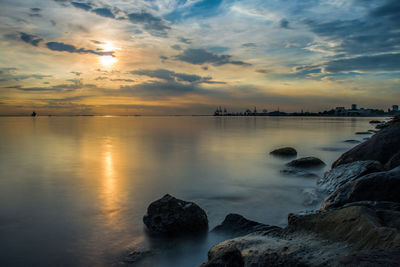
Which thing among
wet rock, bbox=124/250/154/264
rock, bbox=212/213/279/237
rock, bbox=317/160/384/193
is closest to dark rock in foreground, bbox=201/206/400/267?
rock, bbox=212/213/279/237

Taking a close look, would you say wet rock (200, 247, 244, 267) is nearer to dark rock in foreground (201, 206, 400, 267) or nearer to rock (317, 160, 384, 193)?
dark rock in foreground (201, 206, 400, 267)

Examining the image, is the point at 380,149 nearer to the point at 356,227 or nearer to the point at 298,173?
the point at 298,173

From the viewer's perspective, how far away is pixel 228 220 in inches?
201

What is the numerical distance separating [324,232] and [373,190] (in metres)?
2.07

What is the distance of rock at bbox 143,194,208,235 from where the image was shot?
5.01 meters

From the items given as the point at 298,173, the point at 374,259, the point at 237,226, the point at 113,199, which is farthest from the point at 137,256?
the point at 298,173

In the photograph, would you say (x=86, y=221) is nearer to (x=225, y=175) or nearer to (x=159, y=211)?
(x=159, y=211)

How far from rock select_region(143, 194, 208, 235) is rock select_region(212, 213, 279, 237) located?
370 millimetres

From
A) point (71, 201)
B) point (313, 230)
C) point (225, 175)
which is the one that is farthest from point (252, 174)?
Result: point (313, 230)

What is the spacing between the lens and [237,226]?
494 cm

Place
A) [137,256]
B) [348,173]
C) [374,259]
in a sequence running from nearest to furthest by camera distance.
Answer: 1. [374,259]
2. [137,256]
3. [348,173]

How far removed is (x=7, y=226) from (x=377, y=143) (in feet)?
34.2

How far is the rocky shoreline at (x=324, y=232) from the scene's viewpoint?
2.53 meters

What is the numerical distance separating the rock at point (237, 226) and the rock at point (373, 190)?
1.41 meters
